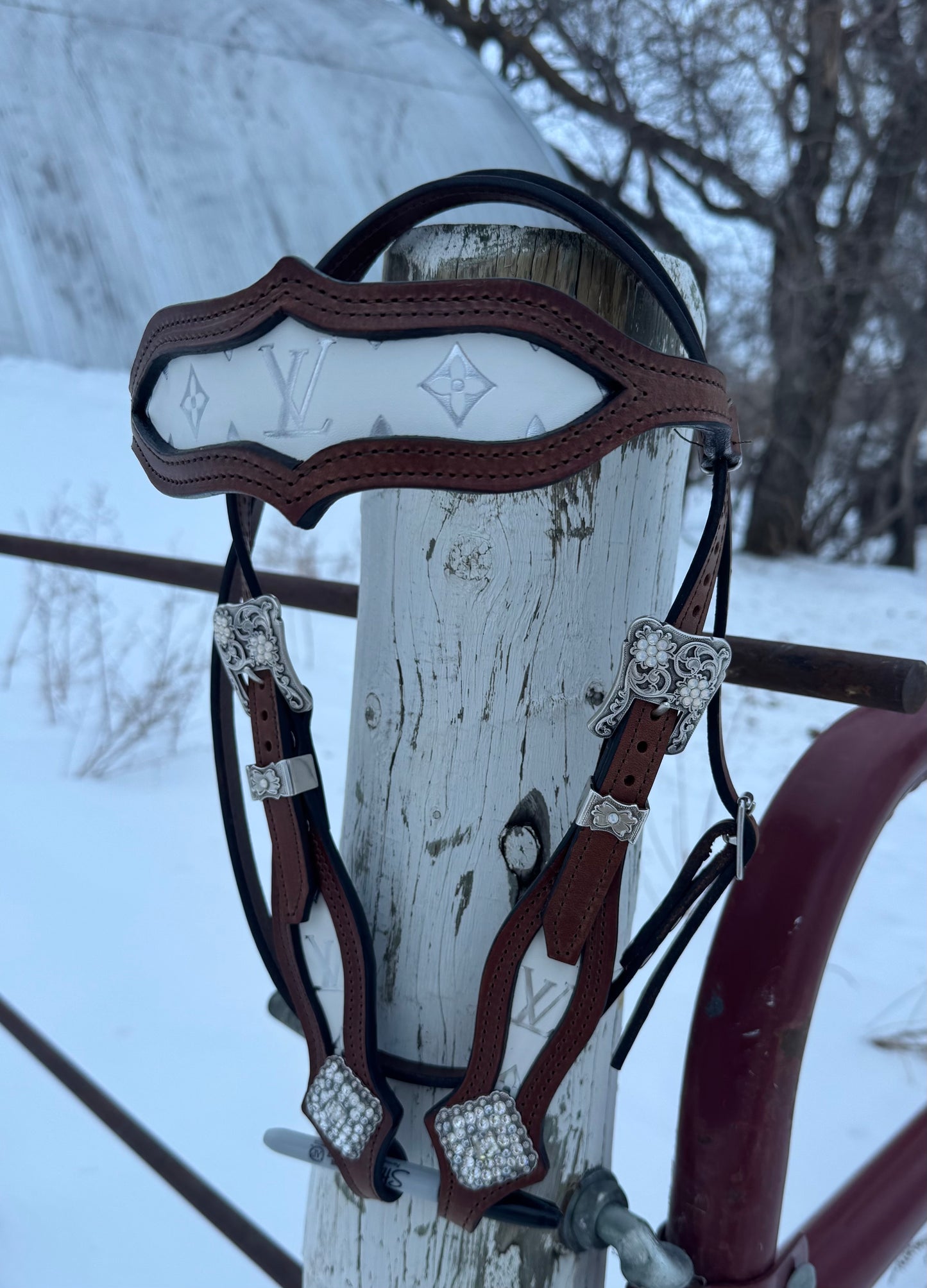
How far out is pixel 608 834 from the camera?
50cm

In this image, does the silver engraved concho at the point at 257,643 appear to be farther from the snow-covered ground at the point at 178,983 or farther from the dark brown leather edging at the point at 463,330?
the snow-covered ground at the point at 178,983

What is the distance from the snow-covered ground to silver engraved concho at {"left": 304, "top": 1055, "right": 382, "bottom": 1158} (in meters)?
0.79

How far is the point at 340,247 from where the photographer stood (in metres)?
0.56

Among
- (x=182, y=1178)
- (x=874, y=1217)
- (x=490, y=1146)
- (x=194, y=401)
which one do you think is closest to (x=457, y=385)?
(x=194, y=401)

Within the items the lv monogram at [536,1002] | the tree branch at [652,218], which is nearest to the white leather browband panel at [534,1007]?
the lv monogram at [536,1002]

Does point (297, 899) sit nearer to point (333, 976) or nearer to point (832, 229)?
point (333, 976)

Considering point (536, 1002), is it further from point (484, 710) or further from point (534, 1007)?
point (484, 710)

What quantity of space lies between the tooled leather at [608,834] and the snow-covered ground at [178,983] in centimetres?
82

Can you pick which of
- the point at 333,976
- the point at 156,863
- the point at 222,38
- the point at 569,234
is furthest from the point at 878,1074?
the point at 222,38

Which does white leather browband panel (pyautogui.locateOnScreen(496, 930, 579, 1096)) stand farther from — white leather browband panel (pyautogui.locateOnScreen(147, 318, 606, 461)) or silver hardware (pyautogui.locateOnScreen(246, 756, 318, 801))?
white leather browband panel (pyautogui.locateOnScreen(147, 318, 606, 461))

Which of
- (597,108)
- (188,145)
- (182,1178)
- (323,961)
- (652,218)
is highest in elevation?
(597,108)

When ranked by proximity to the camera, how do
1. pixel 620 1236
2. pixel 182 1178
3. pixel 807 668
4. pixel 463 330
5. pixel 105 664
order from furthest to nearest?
pixel 105 664
pixel 182 1178
pixel 807 668
pixel 620 1236
pixel 463 330

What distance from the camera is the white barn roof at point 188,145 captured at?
24.9 ft

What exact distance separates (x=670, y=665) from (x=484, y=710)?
0.12 metres
